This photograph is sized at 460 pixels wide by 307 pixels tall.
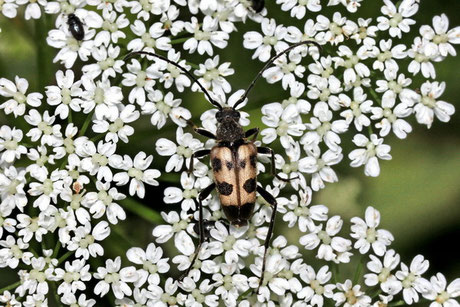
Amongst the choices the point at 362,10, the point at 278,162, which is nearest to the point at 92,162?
the point at 278,162

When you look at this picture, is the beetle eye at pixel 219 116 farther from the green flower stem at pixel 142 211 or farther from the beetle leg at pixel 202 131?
the green flower stem at pixel 142 211

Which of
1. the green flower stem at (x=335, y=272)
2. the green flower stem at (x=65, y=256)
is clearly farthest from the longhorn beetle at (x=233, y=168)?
the green flower stem at (x=65, y=256)

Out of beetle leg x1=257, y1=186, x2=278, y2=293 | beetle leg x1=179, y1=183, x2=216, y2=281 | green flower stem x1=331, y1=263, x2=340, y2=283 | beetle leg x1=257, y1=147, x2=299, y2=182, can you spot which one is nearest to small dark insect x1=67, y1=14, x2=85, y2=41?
beetle leg x1=179, y1=183, x2=216, y2=281

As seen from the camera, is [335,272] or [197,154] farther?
[335,272]

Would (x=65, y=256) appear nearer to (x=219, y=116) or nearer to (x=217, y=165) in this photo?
(x=217, y=165)

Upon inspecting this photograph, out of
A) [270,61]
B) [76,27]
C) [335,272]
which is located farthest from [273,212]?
[76,27]

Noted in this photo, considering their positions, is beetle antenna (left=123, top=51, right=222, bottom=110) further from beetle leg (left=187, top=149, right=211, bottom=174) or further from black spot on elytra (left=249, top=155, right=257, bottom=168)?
black spot on elytra (left=249, top=155, right=257, bottom=168)

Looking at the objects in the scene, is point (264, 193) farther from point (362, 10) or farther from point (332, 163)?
point (362, 10)
